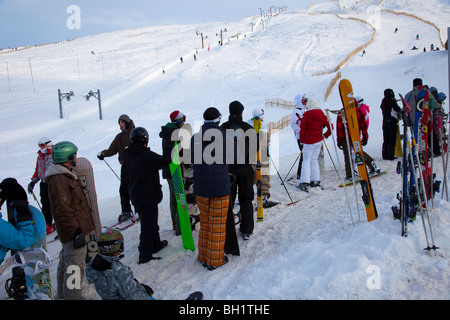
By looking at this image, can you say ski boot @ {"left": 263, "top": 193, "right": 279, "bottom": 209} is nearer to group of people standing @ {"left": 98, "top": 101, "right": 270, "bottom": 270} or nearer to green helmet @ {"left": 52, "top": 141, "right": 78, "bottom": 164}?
group of people standing @ {"left": 98, "top": 101, "right": 270, "bottom": 270}

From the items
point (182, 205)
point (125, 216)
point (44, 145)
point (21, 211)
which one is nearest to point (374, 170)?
point (182, 205)

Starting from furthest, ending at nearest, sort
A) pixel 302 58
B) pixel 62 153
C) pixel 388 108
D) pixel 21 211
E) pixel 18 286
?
1. pixel 302 58
2. pixel 388 108
3. pixel 62 153
4. pixel 21 211
5. pixel 18 286

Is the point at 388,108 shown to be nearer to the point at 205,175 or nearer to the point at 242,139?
the point at 242,139

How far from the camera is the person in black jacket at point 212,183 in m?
3.95

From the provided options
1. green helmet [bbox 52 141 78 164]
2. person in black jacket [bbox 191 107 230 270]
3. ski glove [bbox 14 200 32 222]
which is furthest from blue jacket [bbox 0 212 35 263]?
person in black jacket [bbox 191 107 230 270]

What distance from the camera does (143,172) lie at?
4.25 m

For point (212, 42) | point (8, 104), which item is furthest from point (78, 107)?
point (212, 42)

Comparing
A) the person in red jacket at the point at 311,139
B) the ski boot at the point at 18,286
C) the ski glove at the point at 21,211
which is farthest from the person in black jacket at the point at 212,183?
the person in red jacket at the point at 311,139

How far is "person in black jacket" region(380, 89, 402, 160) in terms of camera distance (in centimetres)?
762

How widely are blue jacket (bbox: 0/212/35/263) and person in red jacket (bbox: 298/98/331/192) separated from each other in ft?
16.9

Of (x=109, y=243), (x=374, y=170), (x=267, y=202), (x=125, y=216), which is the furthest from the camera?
(x=374, y=170)

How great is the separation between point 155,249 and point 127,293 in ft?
6.40

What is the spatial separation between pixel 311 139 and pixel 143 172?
3799 mm
